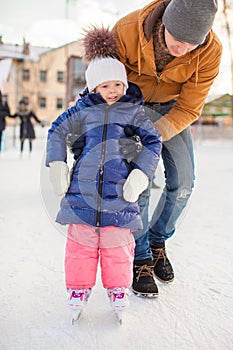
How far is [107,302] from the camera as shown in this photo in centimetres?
145

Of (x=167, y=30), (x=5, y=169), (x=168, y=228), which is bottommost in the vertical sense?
(x=5, y=169)

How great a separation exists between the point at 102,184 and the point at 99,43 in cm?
54

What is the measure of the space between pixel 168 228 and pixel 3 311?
0.80 metres

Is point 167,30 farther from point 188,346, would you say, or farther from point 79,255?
point 188,346

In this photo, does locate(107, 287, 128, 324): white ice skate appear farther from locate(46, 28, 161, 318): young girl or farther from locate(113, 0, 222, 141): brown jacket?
locate(113, 0, 222, 141): brown jacket

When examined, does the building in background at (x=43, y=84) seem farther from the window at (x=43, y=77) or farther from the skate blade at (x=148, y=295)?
the skate blade at (x=148, y=295)

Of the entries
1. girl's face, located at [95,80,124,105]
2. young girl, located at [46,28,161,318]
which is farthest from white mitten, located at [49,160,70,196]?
girl's face, located at [95,80,124,105]

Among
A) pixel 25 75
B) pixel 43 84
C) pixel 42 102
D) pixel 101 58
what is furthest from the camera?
pixel 42 102

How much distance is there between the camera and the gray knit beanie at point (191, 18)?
1.27 meters

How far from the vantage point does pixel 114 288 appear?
4.33 feet

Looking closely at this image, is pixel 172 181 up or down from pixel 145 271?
up

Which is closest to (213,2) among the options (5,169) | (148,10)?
Result: (148,10)

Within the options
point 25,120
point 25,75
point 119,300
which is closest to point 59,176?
point 119,300

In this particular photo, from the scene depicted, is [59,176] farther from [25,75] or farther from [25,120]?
[25,75]
